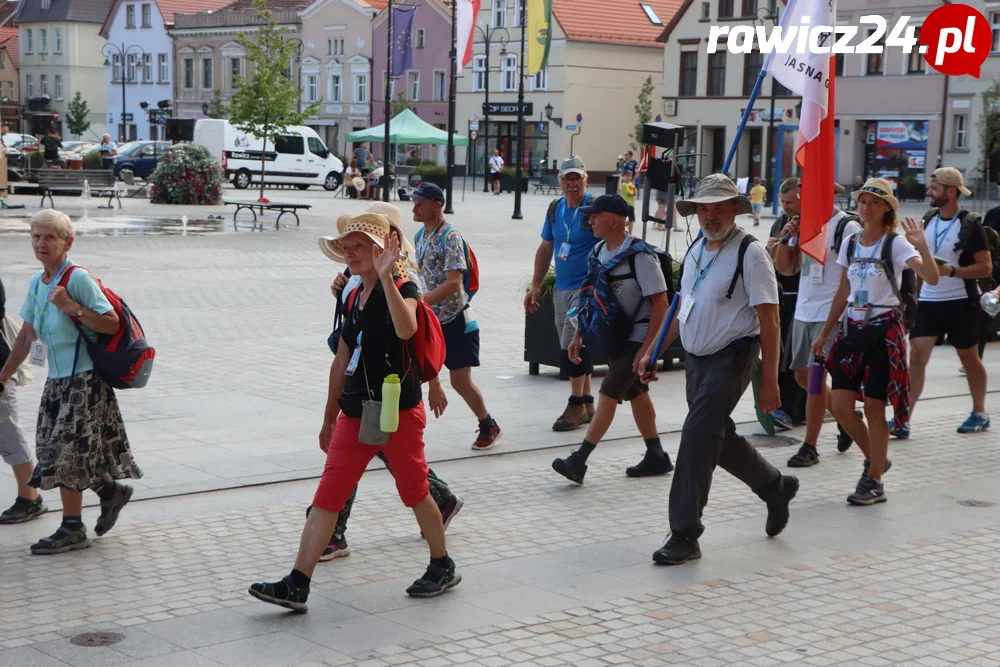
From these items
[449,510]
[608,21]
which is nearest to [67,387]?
[449,510]

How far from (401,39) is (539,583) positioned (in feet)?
121

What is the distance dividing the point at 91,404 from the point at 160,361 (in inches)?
213

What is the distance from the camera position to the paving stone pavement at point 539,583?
4.91 meters

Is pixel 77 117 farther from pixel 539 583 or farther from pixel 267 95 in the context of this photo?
pixel 539 583

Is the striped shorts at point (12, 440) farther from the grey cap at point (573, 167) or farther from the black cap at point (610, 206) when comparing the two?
the grey cap at point (573, 167)

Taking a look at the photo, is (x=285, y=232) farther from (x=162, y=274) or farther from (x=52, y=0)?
(x=52, y=0)

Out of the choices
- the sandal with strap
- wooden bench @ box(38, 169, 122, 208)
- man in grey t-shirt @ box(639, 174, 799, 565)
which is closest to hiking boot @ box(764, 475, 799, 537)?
man in grey t-shirt @ box(639, 174, 799, 565)

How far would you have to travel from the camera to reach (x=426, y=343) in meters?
5.38

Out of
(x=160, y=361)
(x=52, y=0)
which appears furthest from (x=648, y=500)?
(x=52, y=0)

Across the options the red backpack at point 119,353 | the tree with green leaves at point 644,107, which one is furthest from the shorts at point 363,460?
the tree with green leaves at point 644,107

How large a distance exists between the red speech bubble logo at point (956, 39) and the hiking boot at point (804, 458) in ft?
26.8

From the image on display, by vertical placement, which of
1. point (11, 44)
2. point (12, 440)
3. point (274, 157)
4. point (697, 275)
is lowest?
point (12, 440)

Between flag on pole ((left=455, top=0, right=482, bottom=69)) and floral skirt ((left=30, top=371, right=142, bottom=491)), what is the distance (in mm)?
26925

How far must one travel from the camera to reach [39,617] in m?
5.18
